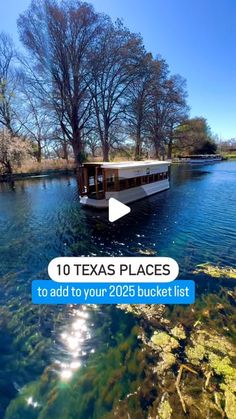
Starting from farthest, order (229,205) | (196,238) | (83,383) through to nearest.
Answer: (229,205), (196,238), (83,383)

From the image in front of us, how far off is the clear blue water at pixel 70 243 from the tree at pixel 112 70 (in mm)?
18030

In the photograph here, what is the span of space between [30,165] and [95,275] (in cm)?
2848

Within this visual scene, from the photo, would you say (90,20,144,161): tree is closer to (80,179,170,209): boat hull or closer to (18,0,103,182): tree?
(18,0,103,182): tree

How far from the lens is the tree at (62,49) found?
21453mm

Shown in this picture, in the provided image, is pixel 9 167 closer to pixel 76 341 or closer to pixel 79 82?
pixel 79 82

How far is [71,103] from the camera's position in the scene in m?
25.0

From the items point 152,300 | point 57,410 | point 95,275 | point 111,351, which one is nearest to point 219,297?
point 152,300

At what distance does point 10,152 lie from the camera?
24938 millimetres

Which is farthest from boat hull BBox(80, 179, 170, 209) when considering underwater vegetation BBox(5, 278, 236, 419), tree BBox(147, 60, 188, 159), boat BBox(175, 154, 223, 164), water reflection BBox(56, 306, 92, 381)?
boat BBox(175, 154, 223, 164)

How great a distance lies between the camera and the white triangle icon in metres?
11.0

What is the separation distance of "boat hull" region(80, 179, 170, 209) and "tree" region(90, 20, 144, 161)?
15857 millimetres

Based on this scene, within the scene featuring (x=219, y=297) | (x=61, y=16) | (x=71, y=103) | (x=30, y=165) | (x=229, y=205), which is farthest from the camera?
(x=30, y=165)

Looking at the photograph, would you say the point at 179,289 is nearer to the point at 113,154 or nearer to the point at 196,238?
the point at 196,238

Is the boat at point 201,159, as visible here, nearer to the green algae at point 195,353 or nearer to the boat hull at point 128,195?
the boat hull at point 128,195
